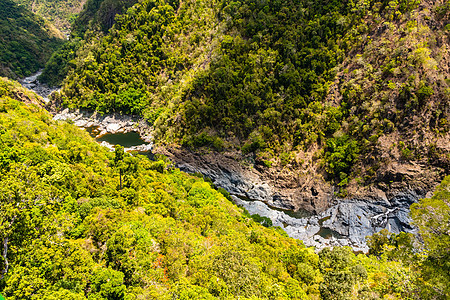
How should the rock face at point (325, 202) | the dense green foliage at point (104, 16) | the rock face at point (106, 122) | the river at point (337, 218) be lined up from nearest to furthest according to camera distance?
the river at point (337, 218), the rock face at point (325, 202), the rock face at point (106, 122), the dense green foliage at point (104, 16)

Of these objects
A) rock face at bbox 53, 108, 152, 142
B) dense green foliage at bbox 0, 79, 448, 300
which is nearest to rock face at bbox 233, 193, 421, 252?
dense green foliage at bbox 0, 79, 448, 300

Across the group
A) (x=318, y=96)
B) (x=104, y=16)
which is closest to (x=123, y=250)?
(x=318, y=96)

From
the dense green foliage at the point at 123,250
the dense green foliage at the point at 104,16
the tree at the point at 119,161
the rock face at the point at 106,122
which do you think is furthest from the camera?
the dense green foliage at the point at 104,16

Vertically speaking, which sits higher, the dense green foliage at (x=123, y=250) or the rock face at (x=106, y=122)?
the dense green foliage at (x=123, y=250)

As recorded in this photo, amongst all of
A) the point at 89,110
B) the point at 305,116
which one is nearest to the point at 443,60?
the point at 305,116

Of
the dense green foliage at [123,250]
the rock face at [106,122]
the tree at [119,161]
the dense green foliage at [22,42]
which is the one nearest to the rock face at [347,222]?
the dense green foliage at [123,250]

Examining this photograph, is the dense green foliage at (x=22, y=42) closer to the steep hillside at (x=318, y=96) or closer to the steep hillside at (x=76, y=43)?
the steep hillside at (x=76, y=43)

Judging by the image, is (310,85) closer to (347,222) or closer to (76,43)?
(347,222)
